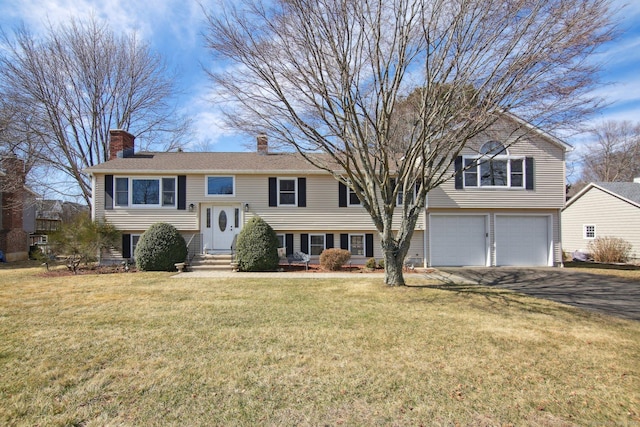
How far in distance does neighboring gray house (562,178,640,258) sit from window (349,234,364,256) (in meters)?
13.6

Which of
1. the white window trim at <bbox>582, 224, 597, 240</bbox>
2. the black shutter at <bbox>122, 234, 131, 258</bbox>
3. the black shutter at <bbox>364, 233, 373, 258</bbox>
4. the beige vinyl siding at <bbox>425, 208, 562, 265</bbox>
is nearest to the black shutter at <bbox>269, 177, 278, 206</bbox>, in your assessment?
the black shutter at <bbox>364, 233, 373, 258</bbox>

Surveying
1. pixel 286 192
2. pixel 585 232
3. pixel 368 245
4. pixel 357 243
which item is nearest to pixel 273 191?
pixel 286 192

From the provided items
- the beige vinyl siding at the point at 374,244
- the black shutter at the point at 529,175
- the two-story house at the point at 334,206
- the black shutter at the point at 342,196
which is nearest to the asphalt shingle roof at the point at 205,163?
the two-story house at the point at 334,206

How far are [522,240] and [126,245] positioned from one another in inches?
667

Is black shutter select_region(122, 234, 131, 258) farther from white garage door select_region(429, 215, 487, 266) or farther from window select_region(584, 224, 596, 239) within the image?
window select_region(584, 224, 596, 239)

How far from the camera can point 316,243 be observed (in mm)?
15406

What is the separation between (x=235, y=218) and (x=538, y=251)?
13206 millimetres

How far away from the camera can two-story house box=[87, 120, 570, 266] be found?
584 inches

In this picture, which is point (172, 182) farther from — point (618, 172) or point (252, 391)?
point (618, 172)

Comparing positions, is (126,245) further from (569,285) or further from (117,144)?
(569,285)

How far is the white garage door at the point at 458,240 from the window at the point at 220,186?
28.5 ft

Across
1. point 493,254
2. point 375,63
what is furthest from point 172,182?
point 493,254

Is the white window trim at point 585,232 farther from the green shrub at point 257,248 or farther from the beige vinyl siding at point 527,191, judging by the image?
the green shrub at point 257,248

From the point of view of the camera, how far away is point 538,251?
15.4 meters
